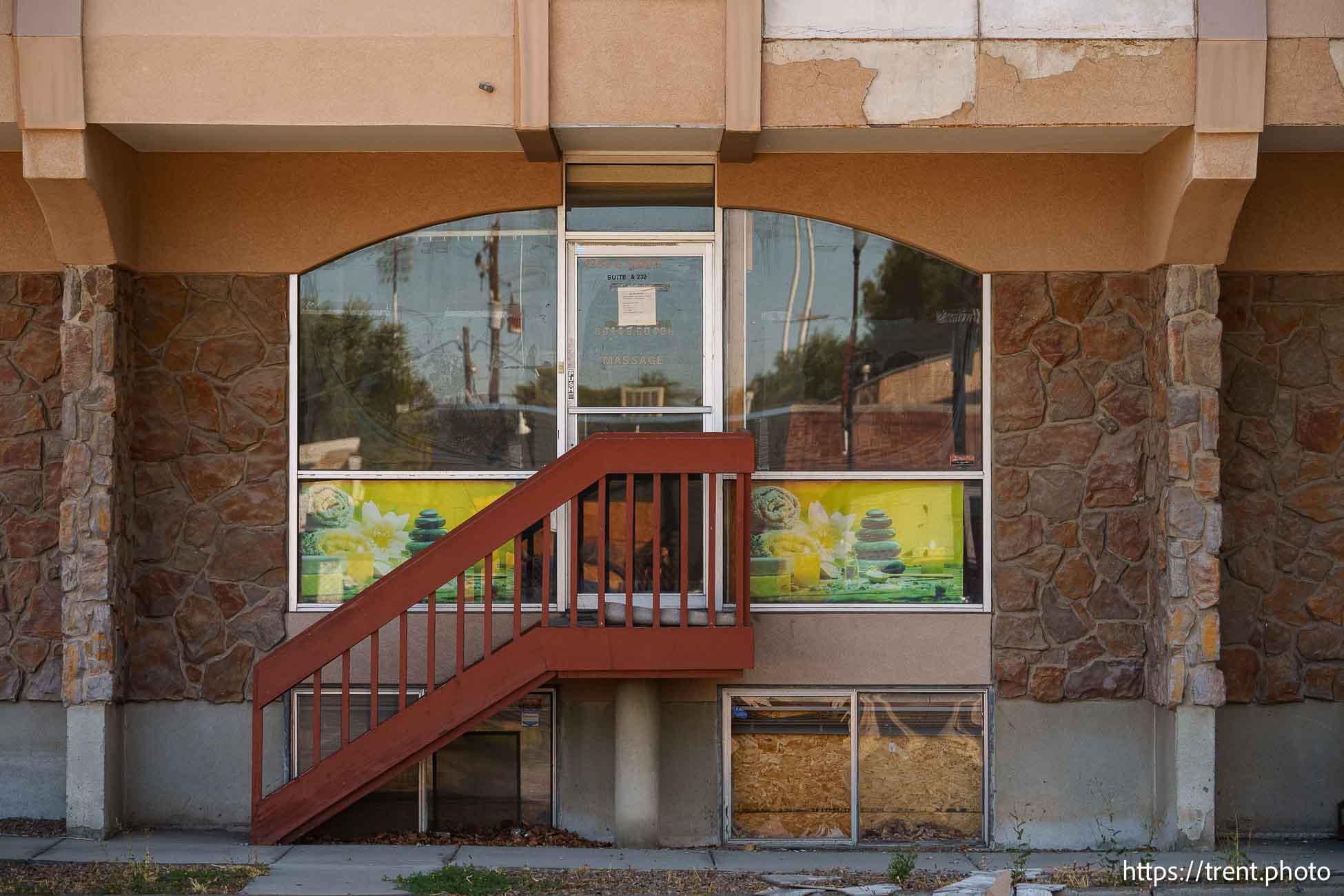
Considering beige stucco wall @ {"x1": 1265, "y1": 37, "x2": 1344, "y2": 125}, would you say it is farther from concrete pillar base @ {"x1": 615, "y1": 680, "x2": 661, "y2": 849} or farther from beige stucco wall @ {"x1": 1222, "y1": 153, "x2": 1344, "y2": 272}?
concrete pillar base @ {"x1": 615, "y1": 680, "x2": 661, "y2": 849}

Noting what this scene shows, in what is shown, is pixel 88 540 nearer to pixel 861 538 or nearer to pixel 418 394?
pixel 418 394

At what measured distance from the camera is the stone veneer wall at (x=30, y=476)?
759 cm

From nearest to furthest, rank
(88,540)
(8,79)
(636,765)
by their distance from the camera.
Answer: (8,79), (88,540), (636,765)

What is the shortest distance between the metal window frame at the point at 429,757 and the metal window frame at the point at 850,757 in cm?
101

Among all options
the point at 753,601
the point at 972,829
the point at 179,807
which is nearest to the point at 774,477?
the point at 753,601

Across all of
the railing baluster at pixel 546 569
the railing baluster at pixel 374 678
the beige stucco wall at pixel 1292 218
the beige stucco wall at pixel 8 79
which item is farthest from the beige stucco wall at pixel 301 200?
the beige stucco wall at pixel 1292 218

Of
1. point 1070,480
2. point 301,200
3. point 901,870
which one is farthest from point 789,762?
point 301,200

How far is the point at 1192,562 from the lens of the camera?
721 cm

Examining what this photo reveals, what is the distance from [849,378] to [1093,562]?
1.86 metres

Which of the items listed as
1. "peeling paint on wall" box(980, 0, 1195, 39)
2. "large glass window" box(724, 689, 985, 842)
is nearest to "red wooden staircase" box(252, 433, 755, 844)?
"large glass window" box(724, 689, 985, 842)

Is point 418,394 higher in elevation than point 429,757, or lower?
higher

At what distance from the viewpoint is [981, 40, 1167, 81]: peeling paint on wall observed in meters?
6.86

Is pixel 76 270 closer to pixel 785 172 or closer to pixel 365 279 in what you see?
pixel 365 279

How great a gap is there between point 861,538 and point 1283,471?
104 inches
